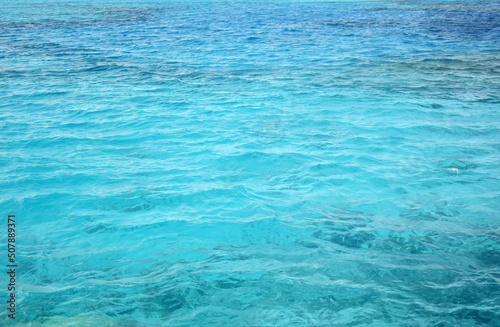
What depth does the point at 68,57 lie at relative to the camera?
16.7 meters

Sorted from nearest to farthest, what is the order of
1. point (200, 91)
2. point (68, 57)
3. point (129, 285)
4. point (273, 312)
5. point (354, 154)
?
point (273, 312) < point (129, 285) < point (354, 154) < point (200, 91) < point (68, 57)

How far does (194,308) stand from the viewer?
15.0ft

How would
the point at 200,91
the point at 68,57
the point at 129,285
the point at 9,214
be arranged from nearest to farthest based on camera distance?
1. the point at 129,285
2. the point at 9,214
3. the point at 200,91
4. the point at 68,57

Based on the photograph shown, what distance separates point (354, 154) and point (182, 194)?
3.68m

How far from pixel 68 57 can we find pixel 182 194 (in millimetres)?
12852

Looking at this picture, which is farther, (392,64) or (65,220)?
(392,64)

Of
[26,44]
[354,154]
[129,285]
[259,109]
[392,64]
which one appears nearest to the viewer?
[129,285]

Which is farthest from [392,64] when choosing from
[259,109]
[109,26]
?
[109,26]

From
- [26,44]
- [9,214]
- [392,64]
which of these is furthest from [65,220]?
[26,44]

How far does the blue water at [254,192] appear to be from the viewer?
15.2 feet

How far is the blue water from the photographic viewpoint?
4645mm

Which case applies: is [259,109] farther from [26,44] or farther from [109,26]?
[109,26]

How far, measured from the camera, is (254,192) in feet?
22.7

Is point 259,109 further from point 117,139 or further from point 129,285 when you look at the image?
point 129,285
